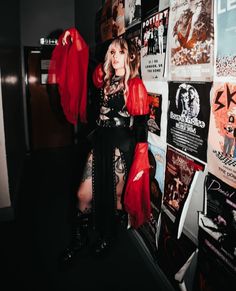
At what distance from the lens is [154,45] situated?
159 cm

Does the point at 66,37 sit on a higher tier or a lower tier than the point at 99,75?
higher

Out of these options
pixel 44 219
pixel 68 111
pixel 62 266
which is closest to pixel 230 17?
pixel 68 111

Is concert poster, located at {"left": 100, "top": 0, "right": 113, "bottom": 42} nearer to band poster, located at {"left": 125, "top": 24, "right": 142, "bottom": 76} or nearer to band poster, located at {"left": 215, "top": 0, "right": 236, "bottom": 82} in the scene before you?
band poster, located at {"left": 125, "top": 24, "right": 142, "bottom": 76}

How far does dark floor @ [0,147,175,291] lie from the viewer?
1704 millimetres

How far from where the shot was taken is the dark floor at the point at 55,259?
1704 mm

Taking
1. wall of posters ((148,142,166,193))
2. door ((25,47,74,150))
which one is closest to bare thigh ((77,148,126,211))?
wall of posters ((148,142,166,193))

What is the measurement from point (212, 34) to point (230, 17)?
0.36 ft

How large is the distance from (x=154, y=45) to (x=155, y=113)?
15.9 inches

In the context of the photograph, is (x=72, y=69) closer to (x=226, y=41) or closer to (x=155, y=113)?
(x=155, y=113)

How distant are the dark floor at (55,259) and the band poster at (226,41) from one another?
1.28m

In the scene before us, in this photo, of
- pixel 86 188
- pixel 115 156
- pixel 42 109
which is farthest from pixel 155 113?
pixel 42 109

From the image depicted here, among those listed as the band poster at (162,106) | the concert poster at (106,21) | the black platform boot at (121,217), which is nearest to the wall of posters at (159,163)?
the band poster at (162,106)

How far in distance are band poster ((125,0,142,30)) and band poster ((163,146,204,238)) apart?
95cm

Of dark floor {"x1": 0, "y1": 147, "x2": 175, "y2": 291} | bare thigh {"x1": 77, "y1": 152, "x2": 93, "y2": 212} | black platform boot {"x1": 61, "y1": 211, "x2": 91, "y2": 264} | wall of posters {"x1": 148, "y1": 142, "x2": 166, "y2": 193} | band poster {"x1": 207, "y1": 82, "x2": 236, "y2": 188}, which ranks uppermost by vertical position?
band poster {"x1": 207, "y1": 82, "x2": 236, "y2": 188}
